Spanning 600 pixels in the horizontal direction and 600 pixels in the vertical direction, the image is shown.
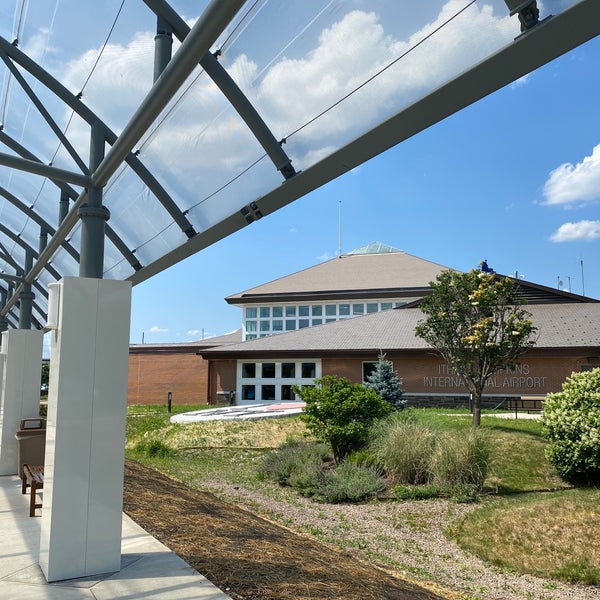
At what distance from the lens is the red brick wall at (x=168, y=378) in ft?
125

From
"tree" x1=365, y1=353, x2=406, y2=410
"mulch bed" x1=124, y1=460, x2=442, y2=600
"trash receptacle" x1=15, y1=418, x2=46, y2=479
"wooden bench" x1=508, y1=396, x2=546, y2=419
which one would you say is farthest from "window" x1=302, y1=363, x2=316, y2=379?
"mulch bed" x1=124, y1=460, x2=442, y2=600

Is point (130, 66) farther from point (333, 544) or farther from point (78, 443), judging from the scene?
point (333, 544)

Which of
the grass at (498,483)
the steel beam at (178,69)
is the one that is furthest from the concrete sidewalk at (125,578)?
the grass at (498,483)

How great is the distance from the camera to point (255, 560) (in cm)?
573

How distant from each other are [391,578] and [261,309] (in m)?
35.1

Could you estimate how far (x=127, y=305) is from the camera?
5.52 meters

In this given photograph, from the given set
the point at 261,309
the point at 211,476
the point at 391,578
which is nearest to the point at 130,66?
the point at 391,578

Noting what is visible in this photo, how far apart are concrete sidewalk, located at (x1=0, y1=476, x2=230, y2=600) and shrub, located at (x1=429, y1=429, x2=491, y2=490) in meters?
7.47

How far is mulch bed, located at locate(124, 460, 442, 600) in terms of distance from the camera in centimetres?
505

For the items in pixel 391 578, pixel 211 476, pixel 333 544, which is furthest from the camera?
pixel 211 476

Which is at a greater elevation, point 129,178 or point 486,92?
point 129,178

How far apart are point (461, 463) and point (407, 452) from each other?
1.15 m

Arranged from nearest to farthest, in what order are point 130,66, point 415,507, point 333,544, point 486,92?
point 486,92, point 130,66, point 333,544, point 415,507

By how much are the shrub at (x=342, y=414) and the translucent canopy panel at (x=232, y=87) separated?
24.0ft
